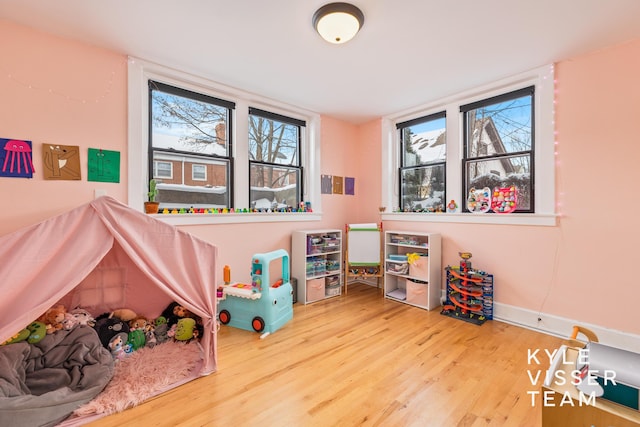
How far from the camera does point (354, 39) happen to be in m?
2.32

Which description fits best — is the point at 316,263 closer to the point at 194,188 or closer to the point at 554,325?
the point at 194,188

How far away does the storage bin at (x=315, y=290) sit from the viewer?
3.59 meters

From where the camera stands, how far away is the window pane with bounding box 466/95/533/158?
303cm

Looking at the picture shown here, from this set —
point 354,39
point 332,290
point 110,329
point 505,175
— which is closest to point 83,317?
point 110,329

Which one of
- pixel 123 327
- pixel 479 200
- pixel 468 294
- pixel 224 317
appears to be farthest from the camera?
pixel 479 200

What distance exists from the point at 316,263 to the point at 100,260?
2.31 metres

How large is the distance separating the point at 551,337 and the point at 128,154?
4.16m

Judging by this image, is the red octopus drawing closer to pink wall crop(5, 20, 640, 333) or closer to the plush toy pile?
pink wall crop(5, 20, 640, 333)

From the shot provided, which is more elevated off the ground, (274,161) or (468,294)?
(274,161)

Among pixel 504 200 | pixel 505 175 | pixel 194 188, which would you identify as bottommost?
pixel 504 200

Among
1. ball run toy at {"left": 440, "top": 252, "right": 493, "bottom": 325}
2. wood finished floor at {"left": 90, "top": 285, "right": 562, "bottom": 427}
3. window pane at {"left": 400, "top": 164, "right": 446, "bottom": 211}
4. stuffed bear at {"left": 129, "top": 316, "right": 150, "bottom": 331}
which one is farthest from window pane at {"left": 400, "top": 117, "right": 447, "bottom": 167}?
stuffed bear at {"left": 129, "top": 316, "right": 150, "bottom": 331}

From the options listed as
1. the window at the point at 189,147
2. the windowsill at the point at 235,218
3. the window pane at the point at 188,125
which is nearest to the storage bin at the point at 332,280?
the windowsill at the point at 235,218

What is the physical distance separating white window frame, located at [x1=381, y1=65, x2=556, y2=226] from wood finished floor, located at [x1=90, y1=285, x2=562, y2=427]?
1.13m

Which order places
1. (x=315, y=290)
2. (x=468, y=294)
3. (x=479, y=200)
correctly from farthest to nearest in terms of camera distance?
1. (x=315, y=290)
2. (x=479, y=200)
3. (x=468, y=294)
